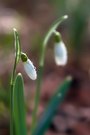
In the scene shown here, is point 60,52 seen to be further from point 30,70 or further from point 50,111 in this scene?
point 30,70

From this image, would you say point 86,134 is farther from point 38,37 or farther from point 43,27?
point 43,27

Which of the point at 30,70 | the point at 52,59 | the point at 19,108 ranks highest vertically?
the point at 30,70


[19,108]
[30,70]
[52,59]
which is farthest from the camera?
[52,59]

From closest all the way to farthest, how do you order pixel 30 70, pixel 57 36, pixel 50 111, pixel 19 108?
pixel 30 70
pixel 19 108
pixel 57 36
pixel 50 111

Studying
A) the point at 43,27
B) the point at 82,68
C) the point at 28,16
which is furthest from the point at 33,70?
the point at 28,16

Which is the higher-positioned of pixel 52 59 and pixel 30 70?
pixel 30 70

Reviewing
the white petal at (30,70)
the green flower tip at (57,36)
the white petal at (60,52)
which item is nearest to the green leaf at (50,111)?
the white petal at (60,52)

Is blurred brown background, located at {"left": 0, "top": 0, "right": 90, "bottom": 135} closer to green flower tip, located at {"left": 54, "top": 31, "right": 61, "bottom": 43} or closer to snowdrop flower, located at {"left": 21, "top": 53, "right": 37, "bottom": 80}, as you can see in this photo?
→ green flower tip, located at {"left": 54, "top": 31, "right": 61, "bottom": 43}

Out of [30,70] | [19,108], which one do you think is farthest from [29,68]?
[19,108]
